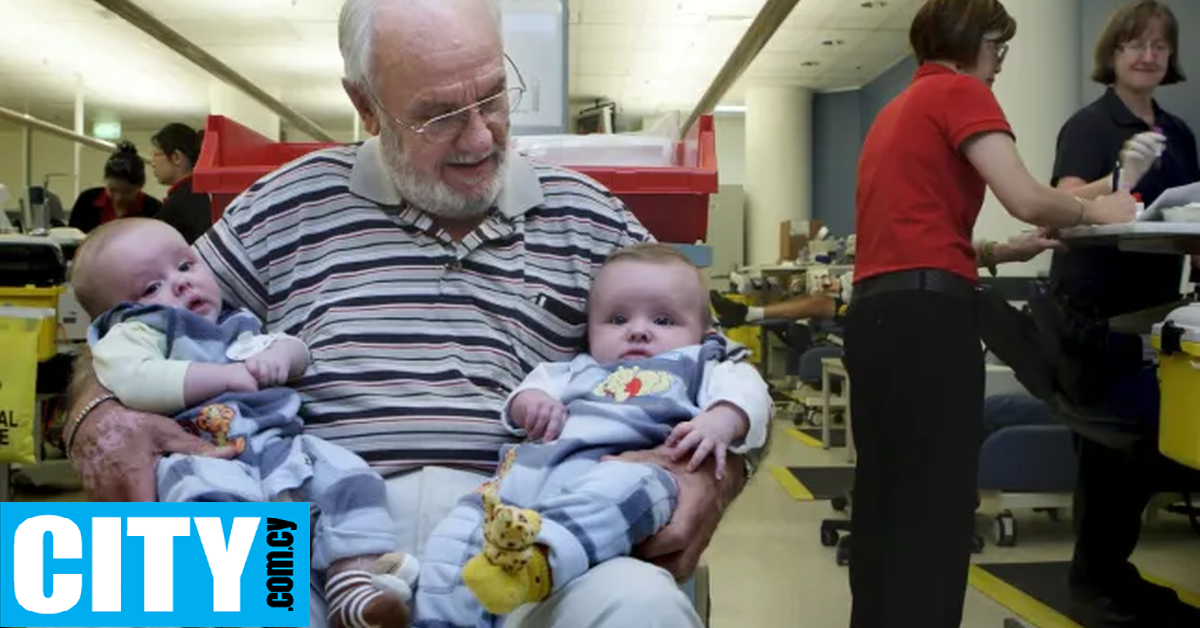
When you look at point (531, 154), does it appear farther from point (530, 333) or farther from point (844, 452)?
point (844, 452)

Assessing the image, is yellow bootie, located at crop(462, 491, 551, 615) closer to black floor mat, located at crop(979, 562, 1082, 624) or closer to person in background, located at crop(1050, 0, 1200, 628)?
person in background, located at crop(1050, 0, 1200, 628)

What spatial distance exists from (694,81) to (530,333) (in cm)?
1051

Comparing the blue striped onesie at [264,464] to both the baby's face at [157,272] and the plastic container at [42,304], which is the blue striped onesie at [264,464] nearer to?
the baby's face at [157,272]

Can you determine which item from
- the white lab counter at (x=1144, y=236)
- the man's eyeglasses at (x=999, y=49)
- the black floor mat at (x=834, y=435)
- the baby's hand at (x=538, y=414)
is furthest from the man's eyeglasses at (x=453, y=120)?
the black floor mat at (x=834, y=435)

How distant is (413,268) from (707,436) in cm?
48

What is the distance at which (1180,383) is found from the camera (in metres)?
1.89

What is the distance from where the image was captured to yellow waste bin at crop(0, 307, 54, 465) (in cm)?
290

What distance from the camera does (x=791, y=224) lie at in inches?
374

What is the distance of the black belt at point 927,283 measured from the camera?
189 centimetres

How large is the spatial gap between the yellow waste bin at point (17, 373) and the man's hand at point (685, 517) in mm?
2299

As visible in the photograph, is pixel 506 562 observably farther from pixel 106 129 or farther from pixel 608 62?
pixel 106 129

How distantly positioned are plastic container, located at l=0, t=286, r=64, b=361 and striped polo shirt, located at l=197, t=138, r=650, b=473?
6.06 ft

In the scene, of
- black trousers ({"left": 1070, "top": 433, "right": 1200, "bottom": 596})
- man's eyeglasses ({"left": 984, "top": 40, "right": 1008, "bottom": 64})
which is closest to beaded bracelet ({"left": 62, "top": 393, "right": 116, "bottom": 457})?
man's eyeglasses ({"left": 984, "top": 40, "right": 1008, "bottom": 64})

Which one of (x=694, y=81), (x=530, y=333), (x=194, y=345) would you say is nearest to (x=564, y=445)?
(x=530, y=333)
